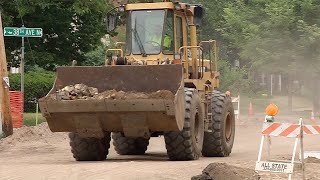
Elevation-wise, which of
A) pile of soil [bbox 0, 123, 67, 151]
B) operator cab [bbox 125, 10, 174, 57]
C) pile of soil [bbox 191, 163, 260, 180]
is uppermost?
operator cab [bbox 125, 10, 174, 57]

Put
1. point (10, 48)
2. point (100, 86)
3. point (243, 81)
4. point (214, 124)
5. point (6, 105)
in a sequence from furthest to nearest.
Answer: point (243, 81), point (10, 48), point (6, 105), point (214, 124), point (100, 86)

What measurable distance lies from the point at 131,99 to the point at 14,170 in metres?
2.49

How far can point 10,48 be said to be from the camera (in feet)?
110

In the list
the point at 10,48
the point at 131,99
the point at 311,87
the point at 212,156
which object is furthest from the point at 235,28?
the point at 131,99

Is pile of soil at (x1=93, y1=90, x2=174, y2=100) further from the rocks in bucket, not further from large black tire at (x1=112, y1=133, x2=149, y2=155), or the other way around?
large black tire at (x1=112, y1=133, x2=149, y2=155)

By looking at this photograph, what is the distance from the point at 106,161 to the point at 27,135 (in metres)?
7.49

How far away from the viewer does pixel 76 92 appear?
17.0 metres

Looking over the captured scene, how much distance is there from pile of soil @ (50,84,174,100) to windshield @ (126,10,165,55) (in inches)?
75.4

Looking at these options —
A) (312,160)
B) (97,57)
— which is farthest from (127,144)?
(97,57)

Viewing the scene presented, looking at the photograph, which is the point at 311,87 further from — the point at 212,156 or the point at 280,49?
the point at 212,156

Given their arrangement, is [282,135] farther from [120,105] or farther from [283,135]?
[120,105]

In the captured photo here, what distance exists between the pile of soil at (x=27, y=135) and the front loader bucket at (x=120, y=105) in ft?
19.5

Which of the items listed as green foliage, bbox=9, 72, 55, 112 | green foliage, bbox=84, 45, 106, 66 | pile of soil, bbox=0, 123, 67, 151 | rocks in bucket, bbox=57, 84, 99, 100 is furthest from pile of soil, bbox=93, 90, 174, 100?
green foliage, bbox=84, 45, 106, 66

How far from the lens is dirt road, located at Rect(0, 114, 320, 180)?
1423 cm
